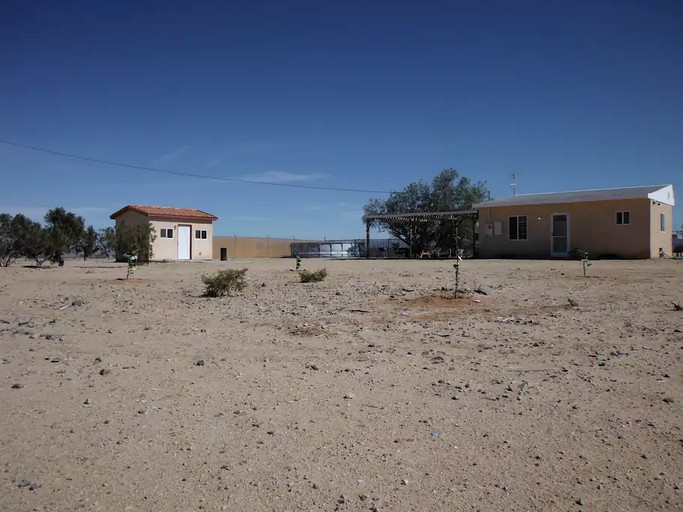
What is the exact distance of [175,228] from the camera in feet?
122

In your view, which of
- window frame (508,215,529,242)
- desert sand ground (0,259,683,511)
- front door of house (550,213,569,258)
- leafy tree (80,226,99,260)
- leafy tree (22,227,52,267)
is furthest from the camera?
leafy tree (80,226,99,260)

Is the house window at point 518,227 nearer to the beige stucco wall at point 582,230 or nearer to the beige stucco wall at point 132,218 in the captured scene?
the beige stucco wall at point 582,230

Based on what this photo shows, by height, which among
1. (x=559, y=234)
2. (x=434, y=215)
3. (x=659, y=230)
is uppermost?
(x=434, y=215)

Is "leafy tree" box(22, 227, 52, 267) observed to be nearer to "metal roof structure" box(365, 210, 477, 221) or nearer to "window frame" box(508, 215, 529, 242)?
"metal roof structure" box(365, 210, 477, 221)

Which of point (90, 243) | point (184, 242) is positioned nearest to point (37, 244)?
point (90, 243)

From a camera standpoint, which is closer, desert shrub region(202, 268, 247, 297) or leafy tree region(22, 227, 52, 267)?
desert shrub region(202, 268, 247, 297)

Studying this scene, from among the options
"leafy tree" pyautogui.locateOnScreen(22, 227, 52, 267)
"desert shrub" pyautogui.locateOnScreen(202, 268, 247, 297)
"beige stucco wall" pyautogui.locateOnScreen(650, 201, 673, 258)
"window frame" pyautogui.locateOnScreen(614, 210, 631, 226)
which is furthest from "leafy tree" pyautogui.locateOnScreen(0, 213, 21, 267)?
"beige stucco wall" pyautogui.locateOnScreen(650, 201, 673, 258)

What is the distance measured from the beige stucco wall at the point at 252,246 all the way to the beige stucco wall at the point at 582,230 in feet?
87.1

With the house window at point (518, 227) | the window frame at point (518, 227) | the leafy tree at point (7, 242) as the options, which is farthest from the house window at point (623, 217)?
the leafy tree at point (7, 242)

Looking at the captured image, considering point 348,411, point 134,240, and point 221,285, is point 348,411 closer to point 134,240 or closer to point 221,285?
point 221,285

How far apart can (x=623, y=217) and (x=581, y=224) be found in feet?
6.03

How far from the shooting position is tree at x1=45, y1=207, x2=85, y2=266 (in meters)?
26.7

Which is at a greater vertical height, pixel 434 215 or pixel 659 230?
pixel 434 215

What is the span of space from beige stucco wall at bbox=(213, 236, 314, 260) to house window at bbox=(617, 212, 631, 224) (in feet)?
106
